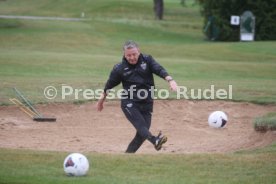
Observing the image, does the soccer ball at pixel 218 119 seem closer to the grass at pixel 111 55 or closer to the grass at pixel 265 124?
the grass at pixel 265 124

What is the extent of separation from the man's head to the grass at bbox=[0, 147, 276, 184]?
1.72 metres

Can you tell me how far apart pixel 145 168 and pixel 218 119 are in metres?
7.15

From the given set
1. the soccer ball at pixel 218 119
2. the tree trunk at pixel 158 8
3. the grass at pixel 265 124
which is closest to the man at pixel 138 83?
the grass at pixel 265 124

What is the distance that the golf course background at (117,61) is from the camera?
10.5 meters

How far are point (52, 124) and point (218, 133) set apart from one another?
401 cm

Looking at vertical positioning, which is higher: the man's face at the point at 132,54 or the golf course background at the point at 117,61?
the man's face at the point at 132,54

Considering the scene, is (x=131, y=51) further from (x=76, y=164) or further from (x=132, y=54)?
(x=76, y=164)

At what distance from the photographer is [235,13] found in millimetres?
47281

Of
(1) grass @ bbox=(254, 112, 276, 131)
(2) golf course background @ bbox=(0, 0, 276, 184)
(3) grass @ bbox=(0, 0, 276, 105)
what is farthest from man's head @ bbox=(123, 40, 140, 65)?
(3) grass @ bbox=(0, 0, 276, 105)

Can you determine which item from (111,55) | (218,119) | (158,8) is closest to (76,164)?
(218,119)

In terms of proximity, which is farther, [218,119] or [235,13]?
[235,13]

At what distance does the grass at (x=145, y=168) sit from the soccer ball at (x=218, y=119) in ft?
18.0

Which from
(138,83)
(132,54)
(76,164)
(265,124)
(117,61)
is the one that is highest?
(132,54)

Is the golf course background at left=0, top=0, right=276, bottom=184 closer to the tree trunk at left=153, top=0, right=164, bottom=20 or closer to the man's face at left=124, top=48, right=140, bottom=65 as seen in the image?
the man's face at left=124, top=48, right=140, bottom=65
